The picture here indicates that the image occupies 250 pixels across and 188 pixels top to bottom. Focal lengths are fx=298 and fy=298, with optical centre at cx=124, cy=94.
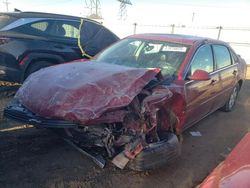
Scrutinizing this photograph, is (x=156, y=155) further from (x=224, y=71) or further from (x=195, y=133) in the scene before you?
(x=224, y=71)

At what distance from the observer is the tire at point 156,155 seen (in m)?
3.37

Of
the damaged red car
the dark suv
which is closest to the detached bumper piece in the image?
the damaged red car

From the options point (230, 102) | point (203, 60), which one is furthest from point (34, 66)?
point (230, 102)

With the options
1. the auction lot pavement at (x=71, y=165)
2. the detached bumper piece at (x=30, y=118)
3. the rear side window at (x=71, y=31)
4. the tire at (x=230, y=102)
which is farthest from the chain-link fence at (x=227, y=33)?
the detached bumper piece at (x=30, y=118)

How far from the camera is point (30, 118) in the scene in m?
3.37

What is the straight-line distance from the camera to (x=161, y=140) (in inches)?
143

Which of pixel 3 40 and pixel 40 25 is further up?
pixel 40 25

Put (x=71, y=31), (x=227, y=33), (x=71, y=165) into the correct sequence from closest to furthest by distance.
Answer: (x=71, y=165) < (x=71, y=31) < (x=227, y=33)

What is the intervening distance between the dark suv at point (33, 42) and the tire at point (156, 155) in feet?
11.8

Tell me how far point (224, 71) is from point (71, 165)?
3388 mm

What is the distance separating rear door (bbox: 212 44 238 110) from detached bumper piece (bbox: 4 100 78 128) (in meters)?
3.19

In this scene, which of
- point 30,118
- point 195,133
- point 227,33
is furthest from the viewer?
point 227,33

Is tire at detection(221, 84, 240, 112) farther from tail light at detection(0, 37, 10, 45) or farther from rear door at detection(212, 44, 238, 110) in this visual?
tail light at detection(0, 37, 10, 45)

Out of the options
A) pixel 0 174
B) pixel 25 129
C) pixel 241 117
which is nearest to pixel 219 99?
pixel 241 117
